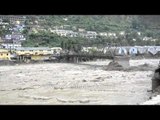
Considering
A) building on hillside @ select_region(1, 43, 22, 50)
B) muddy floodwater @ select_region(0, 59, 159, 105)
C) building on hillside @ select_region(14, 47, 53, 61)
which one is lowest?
muddy floodwater @ select_region(0, 59, 159, 105)

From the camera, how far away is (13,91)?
1152 centimetres

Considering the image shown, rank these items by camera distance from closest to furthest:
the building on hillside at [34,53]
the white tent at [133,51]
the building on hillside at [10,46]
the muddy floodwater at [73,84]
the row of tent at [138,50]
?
the muddy floodwater at [73,84]
the building on hillside at [10,46]
the building on hillside at [34,53]
the row of tent at [138,50]
the white tent at [133,51]

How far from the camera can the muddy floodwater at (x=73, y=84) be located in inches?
391

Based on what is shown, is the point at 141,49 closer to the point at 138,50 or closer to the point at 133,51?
the point at 138,50

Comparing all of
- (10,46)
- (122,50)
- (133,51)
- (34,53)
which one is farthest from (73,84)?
(133,51)

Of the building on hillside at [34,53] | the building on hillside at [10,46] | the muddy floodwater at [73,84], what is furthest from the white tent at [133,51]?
the building on hillside at [10,46]

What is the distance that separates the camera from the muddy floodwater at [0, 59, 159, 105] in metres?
9.94

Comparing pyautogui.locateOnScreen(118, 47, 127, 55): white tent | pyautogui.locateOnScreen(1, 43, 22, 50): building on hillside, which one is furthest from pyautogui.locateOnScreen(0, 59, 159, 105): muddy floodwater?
pyautogui.locateOnScreen(1, 43, 22, 50): building on hillside

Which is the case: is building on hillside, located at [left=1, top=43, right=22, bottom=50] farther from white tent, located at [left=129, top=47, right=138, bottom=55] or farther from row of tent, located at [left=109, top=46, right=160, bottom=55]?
white tent, located at [left=129, top=47, right=138, bottom=55]

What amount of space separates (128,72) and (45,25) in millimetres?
3800

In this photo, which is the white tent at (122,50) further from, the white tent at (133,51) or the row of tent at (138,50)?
the white tent at (133,51)
